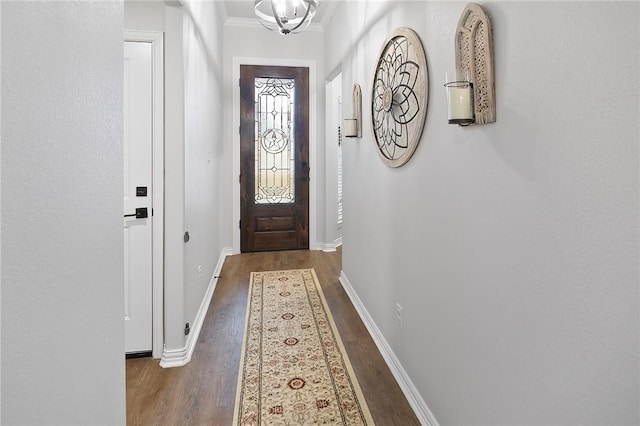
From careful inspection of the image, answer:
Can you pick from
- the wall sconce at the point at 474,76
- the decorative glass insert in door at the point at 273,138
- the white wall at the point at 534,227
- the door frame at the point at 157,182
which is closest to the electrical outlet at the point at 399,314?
the white wall at the point at 534,227

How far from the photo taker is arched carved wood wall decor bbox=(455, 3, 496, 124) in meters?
1.32

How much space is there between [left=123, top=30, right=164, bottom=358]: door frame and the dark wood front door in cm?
272

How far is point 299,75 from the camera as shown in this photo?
5195 mm

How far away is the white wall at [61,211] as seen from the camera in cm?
69

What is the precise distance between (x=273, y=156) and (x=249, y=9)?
1.76 metres

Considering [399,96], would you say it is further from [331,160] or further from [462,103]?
[331,160]

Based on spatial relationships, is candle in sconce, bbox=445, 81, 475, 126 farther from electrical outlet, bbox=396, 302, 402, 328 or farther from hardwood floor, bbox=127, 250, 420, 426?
hardwood floor, bbox=127, 250, 420, 426

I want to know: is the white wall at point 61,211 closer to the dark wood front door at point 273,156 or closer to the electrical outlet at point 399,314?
the electrical outlet at point 399,314

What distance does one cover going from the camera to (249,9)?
4613 millimetres

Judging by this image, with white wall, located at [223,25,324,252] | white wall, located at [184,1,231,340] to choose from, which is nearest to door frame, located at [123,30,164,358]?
white wall, located at [184,1,231,340]

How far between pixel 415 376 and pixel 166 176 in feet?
6.07

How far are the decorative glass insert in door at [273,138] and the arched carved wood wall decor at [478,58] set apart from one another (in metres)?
3.89

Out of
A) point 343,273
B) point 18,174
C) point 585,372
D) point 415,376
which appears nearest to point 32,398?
point 18,174

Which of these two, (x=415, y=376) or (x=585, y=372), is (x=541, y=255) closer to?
(x=585, y=372)
